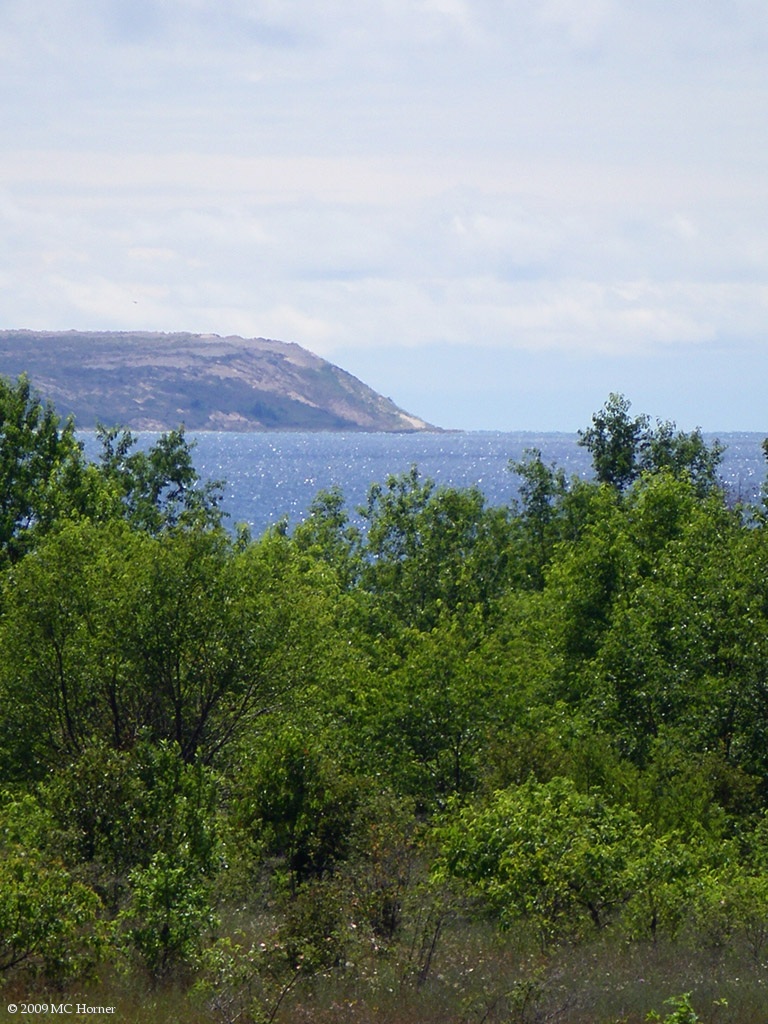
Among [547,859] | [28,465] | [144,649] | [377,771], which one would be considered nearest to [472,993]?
[547,859]

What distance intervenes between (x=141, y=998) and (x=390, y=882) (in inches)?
184

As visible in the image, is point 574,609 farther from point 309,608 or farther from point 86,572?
point 86,572

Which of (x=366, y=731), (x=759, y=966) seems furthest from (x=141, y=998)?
(x=366, y=731)

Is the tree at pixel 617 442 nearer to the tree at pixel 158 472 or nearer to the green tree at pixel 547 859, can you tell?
the tree at pixel 158 472

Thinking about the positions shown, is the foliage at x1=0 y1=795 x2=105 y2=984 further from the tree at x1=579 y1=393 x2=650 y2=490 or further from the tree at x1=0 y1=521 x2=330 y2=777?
the tree at x1=579 y1=393 x2=650 y2=490

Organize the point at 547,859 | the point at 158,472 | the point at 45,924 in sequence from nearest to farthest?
1. the point at 45,924
2. the point at 547,859
3. the point at 158,472

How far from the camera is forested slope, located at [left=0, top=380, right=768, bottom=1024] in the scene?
15.6 metres

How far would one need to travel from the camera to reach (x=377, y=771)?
27797 millimetres

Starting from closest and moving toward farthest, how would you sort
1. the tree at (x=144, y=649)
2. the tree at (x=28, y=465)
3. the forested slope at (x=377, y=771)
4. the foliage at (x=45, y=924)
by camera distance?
the foliage at (x=45, y=924) < the forested slope at (x=377, y=771) < the tree at (x=144, y=649) < the tree at (x=28, y=465)

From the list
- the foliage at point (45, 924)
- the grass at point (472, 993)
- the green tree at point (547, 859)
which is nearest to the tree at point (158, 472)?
the green tree at point (547, 859)

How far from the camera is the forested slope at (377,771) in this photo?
1560 centimetres

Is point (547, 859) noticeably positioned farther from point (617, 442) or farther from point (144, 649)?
point (617, 442)

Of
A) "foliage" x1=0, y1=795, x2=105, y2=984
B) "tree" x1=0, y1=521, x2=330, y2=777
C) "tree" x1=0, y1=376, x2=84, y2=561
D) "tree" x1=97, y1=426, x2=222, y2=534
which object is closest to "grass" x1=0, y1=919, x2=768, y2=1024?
"foliage" x1=0, y1=795, x2=105, y2=984

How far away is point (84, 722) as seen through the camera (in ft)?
94.5
